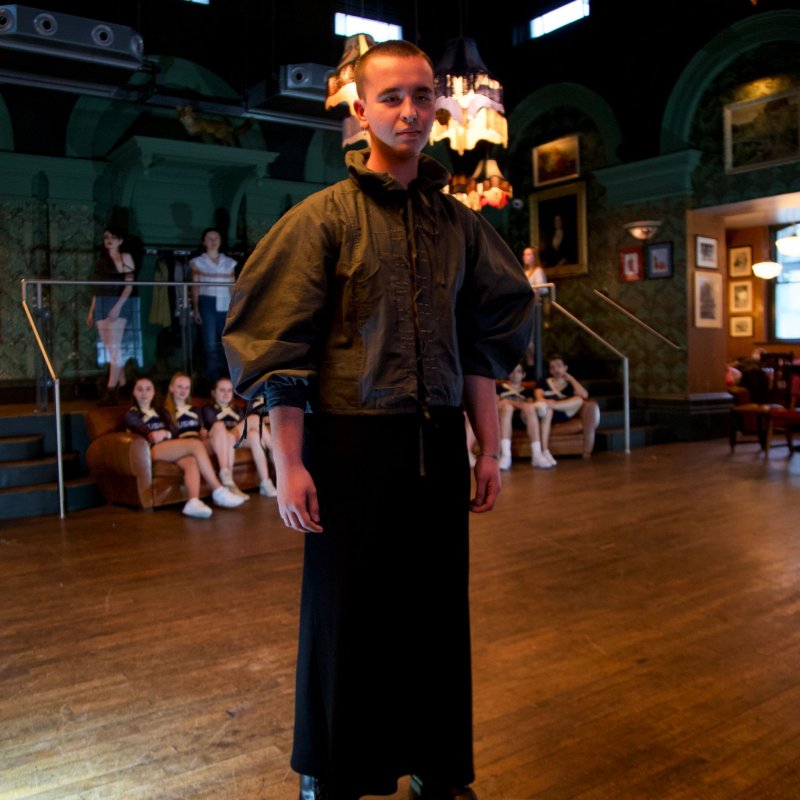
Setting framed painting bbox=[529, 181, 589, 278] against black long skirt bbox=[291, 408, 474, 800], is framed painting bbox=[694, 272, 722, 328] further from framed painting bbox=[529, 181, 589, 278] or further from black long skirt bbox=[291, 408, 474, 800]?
black long skirt bbox=[291, 408, 474, 800]

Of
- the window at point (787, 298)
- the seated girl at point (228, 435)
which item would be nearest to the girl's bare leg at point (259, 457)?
the seated girl at point (228, 435)

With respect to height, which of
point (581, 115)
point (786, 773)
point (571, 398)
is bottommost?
point (786, 773)

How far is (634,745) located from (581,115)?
9.69m

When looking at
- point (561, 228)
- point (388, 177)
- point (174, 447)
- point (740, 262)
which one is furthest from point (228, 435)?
point (740, 262)

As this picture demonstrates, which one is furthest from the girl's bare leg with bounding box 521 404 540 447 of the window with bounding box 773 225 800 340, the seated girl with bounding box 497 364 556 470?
the window with bounding box 773 225 800 340

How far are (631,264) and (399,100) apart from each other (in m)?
9.04

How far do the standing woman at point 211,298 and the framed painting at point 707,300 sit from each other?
17.6 ft

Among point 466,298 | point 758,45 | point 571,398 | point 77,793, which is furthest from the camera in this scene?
point 758,45

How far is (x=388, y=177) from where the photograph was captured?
1.51 m

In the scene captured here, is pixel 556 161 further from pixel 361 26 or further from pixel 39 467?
pixel 39 467

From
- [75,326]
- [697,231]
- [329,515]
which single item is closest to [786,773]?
[329,515]

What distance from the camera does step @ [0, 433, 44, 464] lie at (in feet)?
19.6

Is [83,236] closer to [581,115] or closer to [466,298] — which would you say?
A: [581,115]

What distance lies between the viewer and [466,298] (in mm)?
1654
